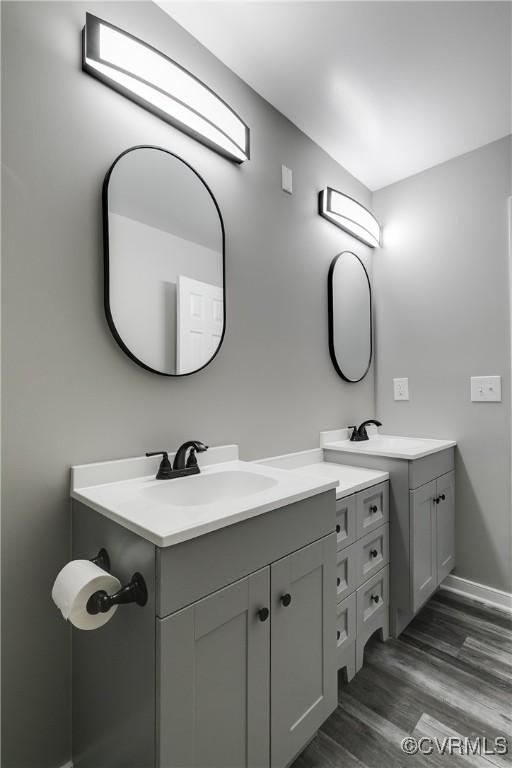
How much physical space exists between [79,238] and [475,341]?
6.64 feet

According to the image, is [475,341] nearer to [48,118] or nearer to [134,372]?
[134,372]

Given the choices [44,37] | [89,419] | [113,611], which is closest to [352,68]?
[44,37]

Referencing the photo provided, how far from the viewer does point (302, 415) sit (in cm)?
189

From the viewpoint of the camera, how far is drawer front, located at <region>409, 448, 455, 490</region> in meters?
1.64

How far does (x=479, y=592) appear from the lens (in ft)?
6.56

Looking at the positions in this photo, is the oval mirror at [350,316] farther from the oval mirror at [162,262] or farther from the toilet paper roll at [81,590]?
the toilet paper roll at [81,590]

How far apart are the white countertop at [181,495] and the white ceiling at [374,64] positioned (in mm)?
1618

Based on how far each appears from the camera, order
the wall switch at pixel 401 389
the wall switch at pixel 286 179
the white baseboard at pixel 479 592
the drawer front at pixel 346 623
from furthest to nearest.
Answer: the wall switch at pixel 401 389 → the white baseboard at pixel 479 592 → the wall switch at pixel 286 179 → the drawer front at pixel 346 623

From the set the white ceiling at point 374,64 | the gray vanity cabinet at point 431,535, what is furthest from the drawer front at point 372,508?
the white ceiling at point 374,64

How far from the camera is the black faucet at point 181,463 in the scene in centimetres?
121

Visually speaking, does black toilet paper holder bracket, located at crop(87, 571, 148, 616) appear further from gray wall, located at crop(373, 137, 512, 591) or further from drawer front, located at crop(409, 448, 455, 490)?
gray wall, located at crop(373, 137, 512, 591)

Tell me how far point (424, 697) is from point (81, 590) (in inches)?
53.3

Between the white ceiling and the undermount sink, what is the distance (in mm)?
1667

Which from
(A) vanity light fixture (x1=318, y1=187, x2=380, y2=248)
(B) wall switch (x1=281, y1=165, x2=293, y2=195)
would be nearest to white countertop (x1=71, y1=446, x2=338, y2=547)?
(B) wall switch (x1=281, y1=165, x2=293, y2=195)
